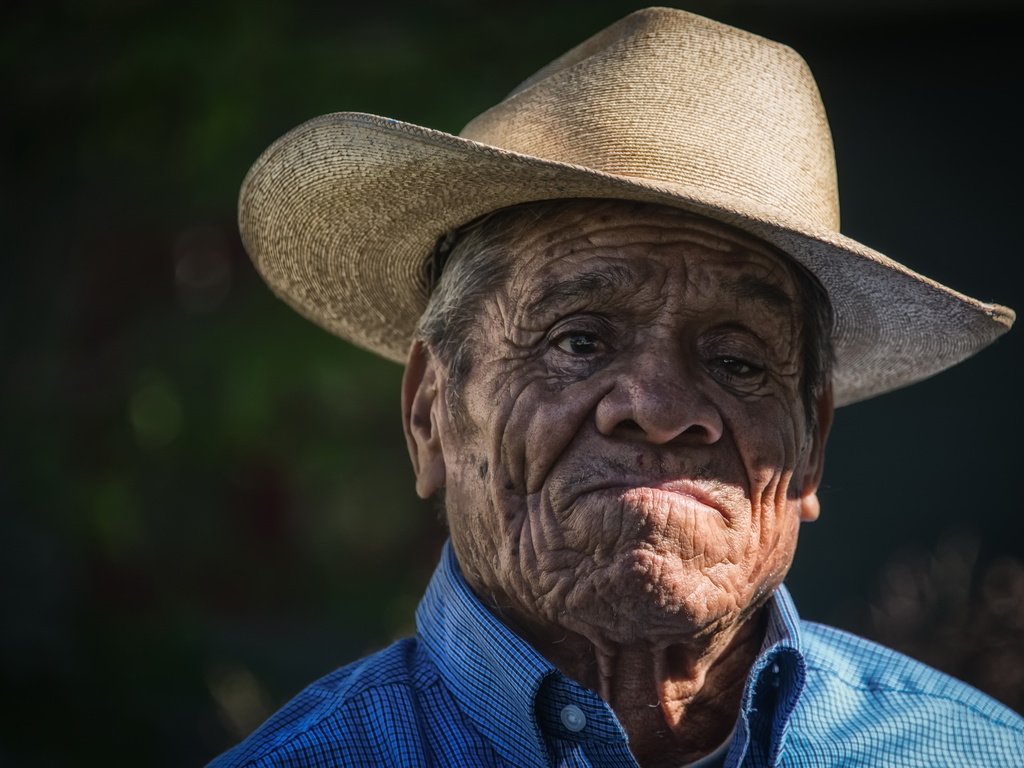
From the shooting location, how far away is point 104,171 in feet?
18.5

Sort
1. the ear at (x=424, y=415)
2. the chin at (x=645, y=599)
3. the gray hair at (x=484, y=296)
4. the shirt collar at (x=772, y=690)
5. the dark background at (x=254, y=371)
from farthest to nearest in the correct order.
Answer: the dark background at (x=254, y=371), the ear at (x=424, y=415), the gray hair at (x=484, y=296), the shirt collar at (x=772, y=690), the chin at (x=645, y=599)

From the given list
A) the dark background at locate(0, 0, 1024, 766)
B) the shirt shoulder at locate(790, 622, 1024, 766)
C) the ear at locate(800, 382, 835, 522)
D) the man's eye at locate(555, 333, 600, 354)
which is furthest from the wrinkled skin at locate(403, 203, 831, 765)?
the dark background at locate(0, 0, 1024, 766)

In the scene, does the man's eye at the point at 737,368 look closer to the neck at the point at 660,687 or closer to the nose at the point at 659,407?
the nose at the point at 659,407

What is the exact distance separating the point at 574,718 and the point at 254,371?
3.79m

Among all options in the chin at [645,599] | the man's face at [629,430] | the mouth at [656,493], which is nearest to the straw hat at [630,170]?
the man's face at [629,430]

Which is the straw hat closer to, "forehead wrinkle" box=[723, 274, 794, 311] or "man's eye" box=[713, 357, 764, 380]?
"forehead wrinkle" box=[723, 274, 794, 311]

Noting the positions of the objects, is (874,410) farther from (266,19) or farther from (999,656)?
(266,19)

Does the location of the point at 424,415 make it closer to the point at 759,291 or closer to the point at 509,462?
the point at 509,462

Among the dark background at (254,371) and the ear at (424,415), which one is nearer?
the ear at (424,415)

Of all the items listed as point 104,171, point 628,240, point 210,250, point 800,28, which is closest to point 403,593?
point 210,250

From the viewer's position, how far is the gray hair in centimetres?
246

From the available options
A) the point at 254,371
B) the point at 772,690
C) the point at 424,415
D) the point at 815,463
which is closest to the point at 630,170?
the point at 424,415

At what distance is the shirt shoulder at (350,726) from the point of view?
224cm

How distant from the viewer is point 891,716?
2586mm
